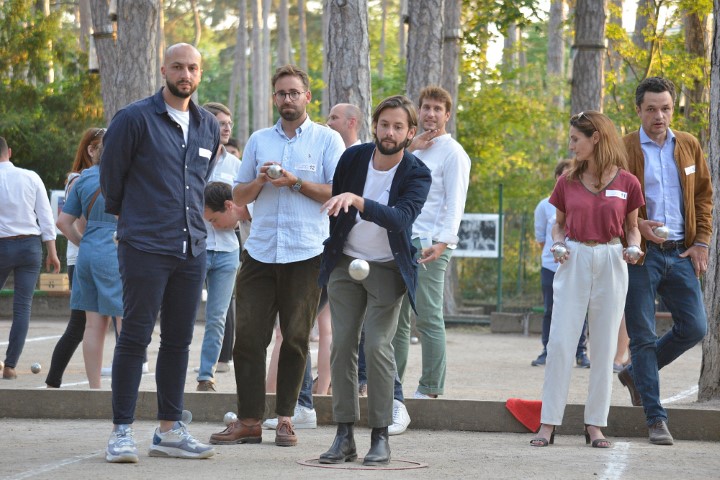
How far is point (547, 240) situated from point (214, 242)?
447 cm

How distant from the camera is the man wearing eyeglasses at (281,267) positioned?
25.3ft

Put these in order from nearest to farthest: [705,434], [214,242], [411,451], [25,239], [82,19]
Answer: [411,451]
[705,434]
[214,242]
[25,239]
[82,19]

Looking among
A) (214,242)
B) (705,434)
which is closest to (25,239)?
(214,242)

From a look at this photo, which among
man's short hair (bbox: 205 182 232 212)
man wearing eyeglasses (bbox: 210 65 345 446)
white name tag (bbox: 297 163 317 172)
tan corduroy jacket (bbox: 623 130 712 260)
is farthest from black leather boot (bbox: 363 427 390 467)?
man's short hair (bbox: 205 182 232 212)

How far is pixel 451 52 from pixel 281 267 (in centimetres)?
1422

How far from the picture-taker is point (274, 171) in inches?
290

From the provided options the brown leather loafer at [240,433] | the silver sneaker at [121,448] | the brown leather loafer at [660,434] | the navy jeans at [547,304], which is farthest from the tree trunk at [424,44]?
the silver sneaker at [121,448]

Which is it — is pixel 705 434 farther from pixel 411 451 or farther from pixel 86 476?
pixel 86 476

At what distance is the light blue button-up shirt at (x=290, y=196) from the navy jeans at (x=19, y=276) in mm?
4377

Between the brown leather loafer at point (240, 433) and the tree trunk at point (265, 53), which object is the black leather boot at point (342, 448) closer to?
the brown leather loafer at point (240, 433)

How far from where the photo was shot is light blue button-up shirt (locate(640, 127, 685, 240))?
824 cm

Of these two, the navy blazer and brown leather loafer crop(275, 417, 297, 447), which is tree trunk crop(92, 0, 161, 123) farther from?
the navy blazer

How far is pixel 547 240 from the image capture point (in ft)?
44.7

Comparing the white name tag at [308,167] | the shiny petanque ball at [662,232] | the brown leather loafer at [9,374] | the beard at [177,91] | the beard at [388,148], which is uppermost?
the beard at [177,91]
